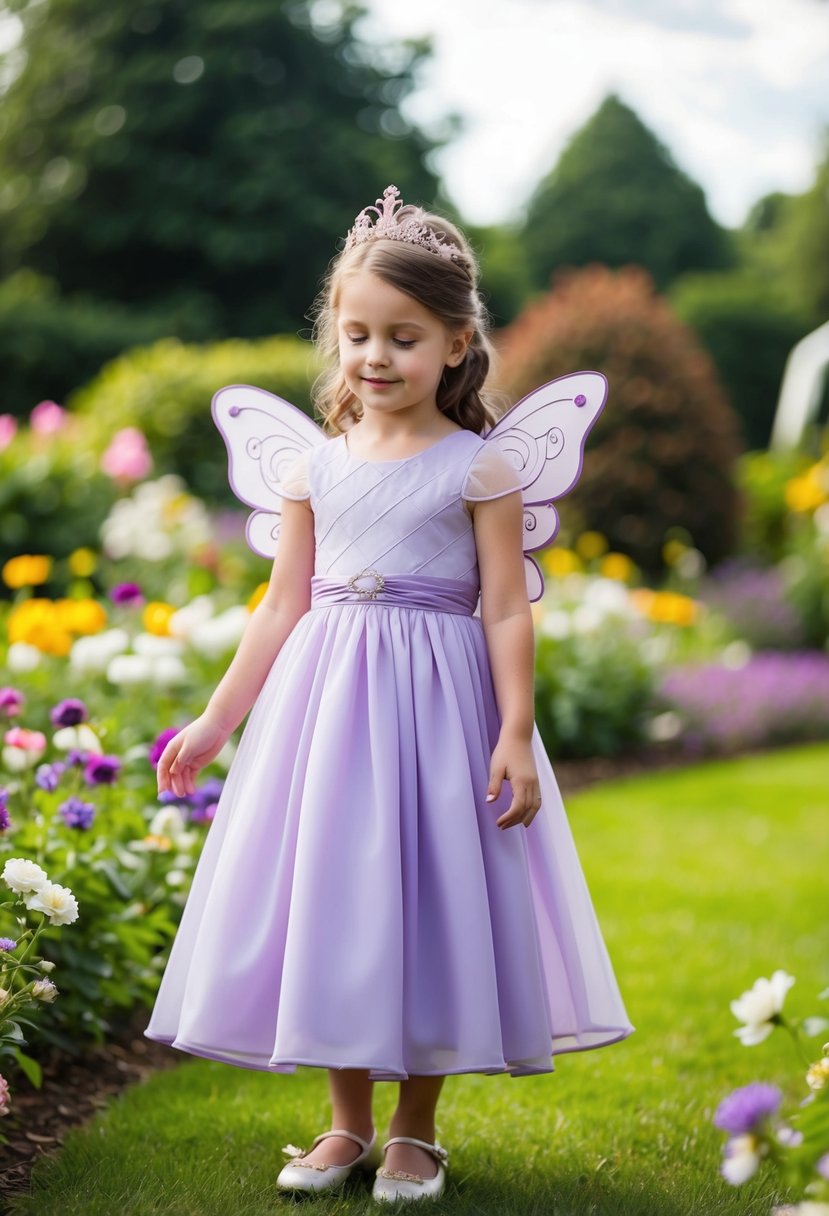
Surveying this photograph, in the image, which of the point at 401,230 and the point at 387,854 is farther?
the point at 401,230

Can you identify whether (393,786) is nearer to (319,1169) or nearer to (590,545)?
(319,1169)

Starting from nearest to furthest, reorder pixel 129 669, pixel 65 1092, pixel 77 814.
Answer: pixel 77 814 → pixel 65 1092 → pixel 129 669

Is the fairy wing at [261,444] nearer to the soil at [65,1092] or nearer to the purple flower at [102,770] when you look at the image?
the purple flower at [102,770]

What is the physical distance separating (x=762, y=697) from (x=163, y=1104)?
18.8 ft

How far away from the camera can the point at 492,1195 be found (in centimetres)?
229

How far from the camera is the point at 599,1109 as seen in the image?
9.23ft

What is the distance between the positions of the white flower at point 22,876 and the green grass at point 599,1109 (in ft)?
1.63

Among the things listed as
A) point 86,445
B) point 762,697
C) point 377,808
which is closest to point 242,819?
point 377,808

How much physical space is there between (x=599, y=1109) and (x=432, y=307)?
164 cm

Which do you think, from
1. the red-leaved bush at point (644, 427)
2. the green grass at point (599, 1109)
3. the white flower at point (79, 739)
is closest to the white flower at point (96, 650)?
the white flower at point (79, 739)

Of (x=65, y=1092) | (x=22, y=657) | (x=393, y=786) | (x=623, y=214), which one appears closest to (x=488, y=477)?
(x=393, y=786)

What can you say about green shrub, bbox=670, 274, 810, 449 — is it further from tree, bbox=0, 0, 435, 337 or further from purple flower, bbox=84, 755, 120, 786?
purple flower, bbox=84, 755, 120, 786

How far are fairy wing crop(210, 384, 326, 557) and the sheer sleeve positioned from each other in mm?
92

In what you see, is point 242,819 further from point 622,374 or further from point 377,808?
point 622,374
